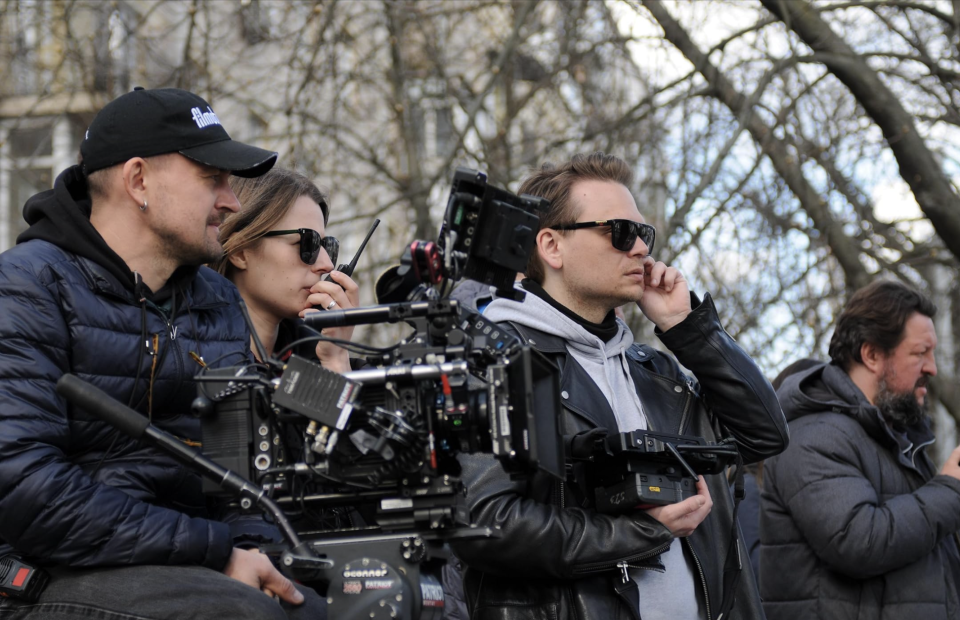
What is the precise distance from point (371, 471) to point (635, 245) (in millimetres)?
1617

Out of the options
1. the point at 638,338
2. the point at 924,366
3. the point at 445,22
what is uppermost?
the point at 445,22

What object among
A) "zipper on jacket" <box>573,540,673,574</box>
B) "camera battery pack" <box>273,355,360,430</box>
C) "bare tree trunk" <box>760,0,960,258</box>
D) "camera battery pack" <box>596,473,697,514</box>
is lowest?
"zipper on jacket" <box>573,540,673,574</box>

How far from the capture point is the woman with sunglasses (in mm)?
4609

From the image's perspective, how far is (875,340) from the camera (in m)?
5.49

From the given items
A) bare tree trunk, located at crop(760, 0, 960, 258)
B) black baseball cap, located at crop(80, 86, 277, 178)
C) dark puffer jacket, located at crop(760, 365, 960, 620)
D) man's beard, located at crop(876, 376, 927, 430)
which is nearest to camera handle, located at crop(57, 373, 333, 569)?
black baseball cap, located at crop(80, 86, 277, 178)

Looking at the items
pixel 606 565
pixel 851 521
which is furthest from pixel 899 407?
pixel 606 565

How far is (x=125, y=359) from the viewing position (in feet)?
11.1

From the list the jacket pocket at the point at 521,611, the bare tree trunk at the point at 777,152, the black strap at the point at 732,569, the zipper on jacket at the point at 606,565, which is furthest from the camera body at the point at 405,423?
the bare tree trunk at the point at 777,152

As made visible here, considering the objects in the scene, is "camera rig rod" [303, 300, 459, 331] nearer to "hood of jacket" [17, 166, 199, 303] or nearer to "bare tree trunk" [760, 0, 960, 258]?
"hood of jacket" [17, 166, 199, 303]

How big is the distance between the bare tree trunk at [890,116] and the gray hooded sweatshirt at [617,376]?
15.7 ft

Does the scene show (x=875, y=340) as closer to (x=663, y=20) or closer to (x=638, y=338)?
(x=663, y=20)

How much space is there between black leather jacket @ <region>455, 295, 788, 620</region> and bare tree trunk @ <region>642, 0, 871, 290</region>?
5.07 meters

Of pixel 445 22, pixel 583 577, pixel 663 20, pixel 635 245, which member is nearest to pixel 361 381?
pixel 583 577

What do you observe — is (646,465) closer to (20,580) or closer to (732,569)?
(732,569)
